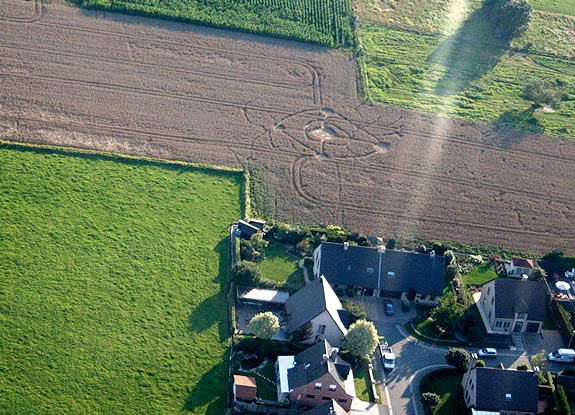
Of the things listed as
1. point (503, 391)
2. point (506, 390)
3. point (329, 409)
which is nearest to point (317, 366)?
point (329, 409)

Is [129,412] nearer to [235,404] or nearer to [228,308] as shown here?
[235,404]

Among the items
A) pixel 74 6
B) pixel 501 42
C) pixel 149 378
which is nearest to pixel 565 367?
pixel 149 378

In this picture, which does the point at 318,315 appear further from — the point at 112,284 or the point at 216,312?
the point at 112,284

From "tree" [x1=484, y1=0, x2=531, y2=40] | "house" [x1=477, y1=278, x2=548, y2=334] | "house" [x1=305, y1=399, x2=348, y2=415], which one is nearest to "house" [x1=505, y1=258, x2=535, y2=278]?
"house" [x1=477, y1=278, x2=548, y2=334]

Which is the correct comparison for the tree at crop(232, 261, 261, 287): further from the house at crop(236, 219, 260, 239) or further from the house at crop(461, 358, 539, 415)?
the house at crop(461, 358, 539, 415)

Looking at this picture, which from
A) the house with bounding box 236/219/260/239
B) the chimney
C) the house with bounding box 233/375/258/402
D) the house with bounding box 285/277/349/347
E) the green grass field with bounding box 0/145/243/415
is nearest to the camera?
the house with bounding box 233/375/258/402

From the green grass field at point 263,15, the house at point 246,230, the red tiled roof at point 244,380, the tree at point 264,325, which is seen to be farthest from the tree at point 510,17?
the red tiled roof at point 244,380
